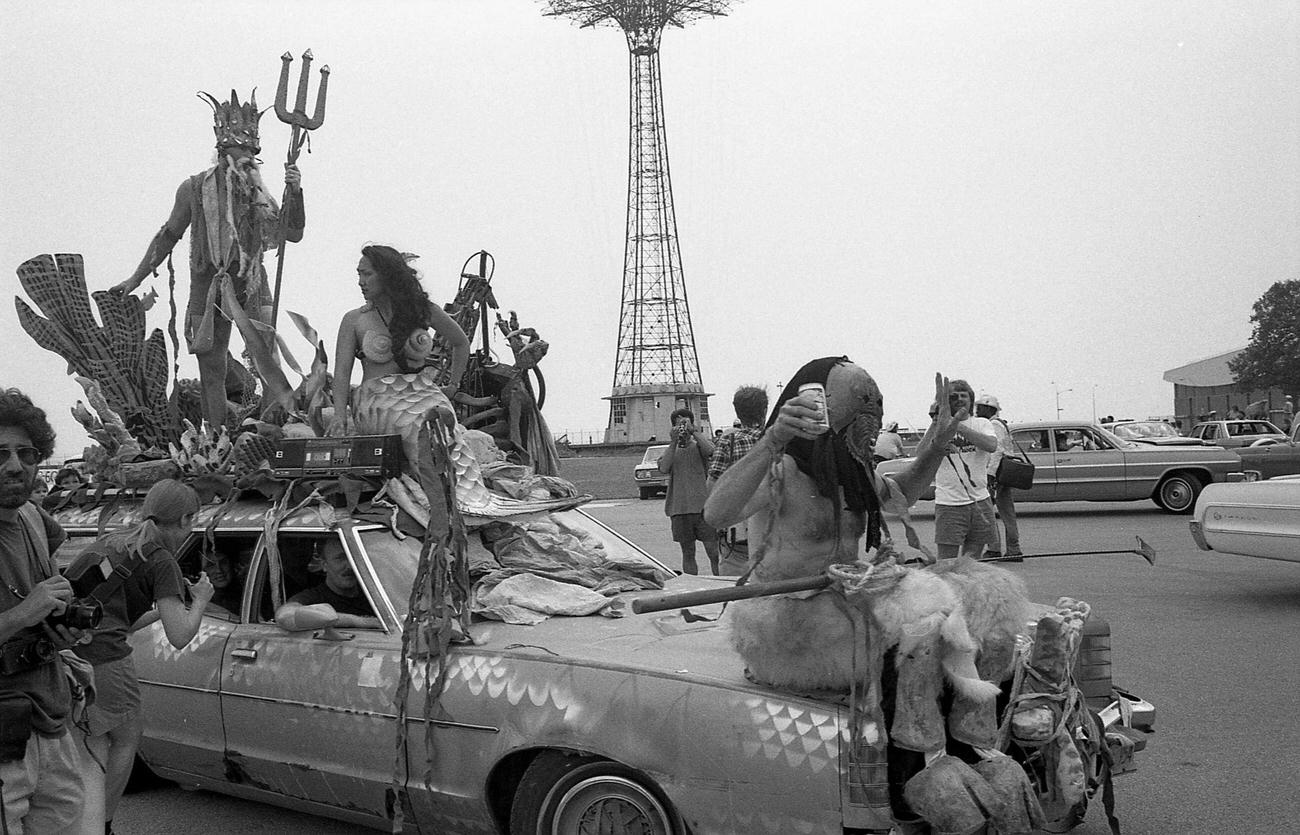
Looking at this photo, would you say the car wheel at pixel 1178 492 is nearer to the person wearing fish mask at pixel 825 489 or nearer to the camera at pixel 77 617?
the person wearing fish mask at pixel 825 489

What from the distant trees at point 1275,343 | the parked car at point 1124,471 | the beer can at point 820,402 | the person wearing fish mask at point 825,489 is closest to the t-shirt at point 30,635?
the person wearing fish mask at point 825,489

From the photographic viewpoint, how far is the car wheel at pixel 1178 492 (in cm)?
1608

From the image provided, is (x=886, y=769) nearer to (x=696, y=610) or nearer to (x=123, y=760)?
(x=696, y=610)

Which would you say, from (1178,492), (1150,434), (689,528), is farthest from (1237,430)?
(689,528)

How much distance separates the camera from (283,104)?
708 centimetres

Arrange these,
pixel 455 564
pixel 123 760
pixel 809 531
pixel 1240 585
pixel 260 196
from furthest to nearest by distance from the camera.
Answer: pixel 1240 585, pixel 260 196, pixel 455 564, pixel 123 760, pixel 809 531

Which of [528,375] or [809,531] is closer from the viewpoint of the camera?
[809,531]

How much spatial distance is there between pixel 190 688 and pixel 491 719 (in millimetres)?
1669

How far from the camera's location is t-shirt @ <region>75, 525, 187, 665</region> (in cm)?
333

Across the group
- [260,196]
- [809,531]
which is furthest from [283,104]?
[809,531]

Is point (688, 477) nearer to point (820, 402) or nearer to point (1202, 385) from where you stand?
point (820, 402)

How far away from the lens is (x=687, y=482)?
333 inches

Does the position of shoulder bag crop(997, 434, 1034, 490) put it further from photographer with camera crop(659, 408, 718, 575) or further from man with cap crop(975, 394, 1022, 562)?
photographer with camera crop(659, 408, 718, 575)

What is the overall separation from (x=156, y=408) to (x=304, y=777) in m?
3.73
